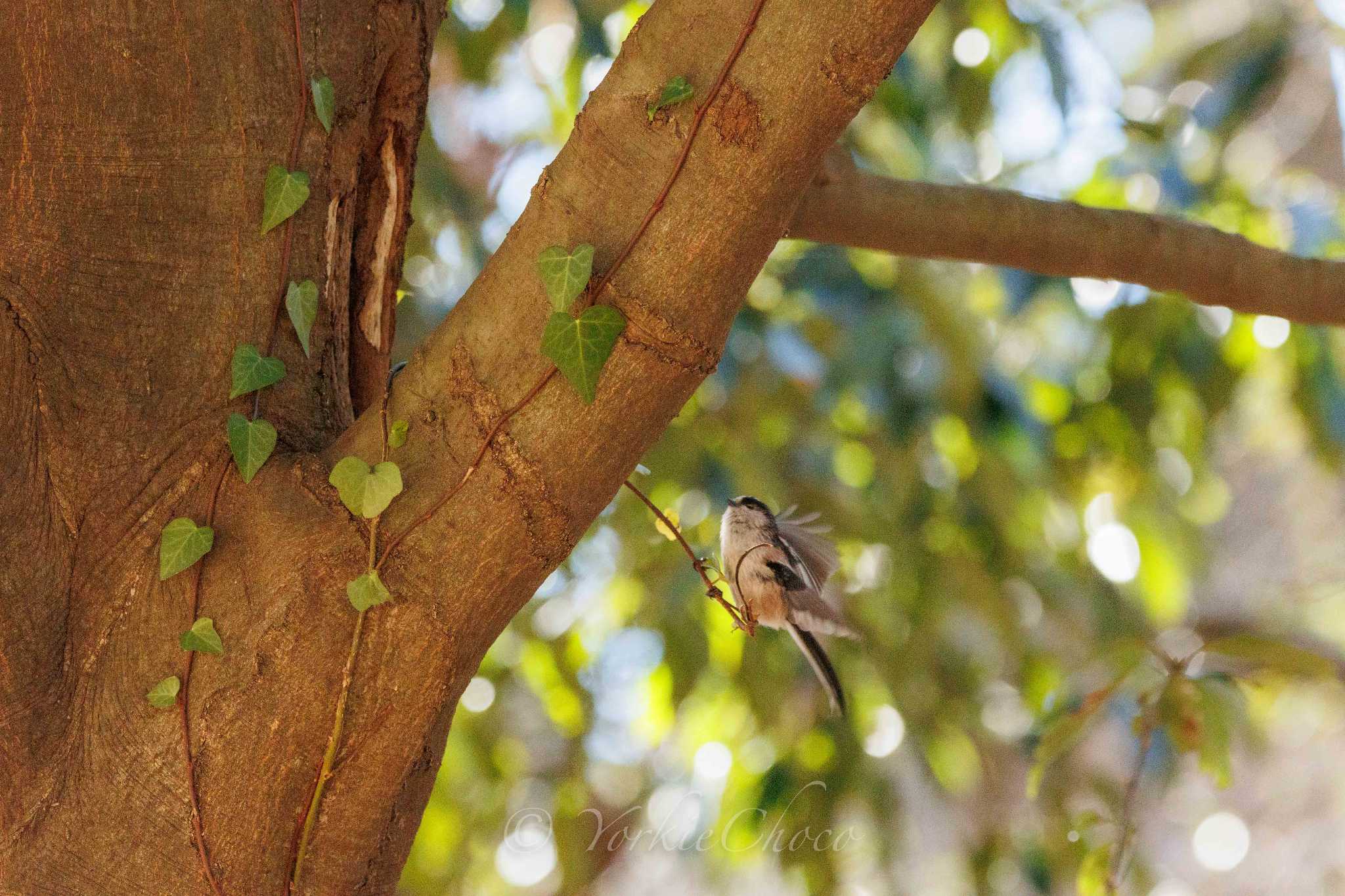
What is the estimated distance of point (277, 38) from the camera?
1146 millimetres

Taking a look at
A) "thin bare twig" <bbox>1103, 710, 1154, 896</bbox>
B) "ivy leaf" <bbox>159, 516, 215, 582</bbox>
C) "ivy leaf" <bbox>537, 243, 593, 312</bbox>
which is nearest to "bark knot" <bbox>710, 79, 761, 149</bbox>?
"ivy leaf" <bbox>537, 243, 593, 312</bbox>

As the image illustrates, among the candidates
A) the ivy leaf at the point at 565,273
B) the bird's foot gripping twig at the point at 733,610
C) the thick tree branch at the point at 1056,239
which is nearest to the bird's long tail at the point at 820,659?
the bird's foot gripping twig at the point at 733,610

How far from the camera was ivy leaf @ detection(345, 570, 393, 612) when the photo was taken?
0.92 metres

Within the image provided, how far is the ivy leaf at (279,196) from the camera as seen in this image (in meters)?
1.09

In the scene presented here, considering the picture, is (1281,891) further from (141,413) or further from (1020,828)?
(141,413)

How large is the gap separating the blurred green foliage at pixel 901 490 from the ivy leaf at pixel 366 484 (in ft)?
4.89

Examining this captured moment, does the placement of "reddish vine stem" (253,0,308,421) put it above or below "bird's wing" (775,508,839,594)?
below

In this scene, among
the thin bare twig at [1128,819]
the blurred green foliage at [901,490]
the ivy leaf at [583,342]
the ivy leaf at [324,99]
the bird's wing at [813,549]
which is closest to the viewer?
the ivy leaf at [583,342]

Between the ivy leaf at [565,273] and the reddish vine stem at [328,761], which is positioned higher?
the ivy leaf at [565,273]

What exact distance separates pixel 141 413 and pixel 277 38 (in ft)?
1.32

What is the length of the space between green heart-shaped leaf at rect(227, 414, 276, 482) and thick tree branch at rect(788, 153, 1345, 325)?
2.44ft

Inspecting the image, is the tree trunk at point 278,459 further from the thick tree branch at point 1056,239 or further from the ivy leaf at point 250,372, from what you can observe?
the thick tree branch at point 1056,239

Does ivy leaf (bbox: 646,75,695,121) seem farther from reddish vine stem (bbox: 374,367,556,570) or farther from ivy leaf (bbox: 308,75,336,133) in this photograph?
ivy leaf (bbox: 308,75,336,133)

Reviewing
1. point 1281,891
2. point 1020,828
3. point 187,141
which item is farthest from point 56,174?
point 1281,891
